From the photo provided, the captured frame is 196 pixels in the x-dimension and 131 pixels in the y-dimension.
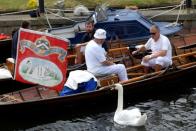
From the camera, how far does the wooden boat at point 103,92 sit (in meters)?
13.6

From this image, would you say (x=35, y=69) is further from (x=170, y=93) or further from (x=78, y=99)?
(x=170, y=93)

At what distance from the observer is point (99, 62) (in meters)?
14.6

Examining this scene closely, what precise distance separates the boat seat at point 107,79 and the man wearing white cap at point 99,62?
106 mm

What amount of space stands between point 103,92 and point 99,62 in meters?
0.84

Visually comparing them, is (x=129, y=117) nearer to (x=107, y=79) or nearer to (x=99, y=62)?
(x=107, y=79)

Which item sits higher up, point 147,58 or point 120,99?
point 147,58

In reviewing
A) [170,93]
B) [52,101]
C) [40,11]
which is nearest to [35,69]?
[52,101]

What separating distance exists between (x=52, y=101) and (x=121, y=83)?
1.87 metres

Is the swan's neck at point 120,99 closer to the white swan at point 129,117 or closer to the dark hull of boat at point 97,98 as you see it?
the white swan at point 129,117

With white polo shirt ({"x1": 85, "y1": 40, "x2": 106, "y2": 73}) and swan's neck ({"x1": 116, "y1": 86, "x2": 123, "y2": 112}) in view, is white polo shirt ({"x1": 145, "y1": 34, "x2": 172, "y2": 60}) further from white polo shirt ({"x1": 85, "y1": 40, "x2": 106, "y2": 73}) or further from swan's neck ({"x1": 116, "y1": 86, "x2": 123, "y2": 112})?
swan's neck ({"x1": 116, "y1": 86, "x2": 123, "y2": 112})

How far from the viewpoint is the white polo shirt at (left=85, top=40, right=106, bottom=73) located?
1444cm

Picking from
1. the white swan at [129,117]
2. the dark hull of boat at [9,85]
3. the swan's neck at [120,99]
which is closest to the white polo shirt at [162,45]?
the swan's neck at [120,99]

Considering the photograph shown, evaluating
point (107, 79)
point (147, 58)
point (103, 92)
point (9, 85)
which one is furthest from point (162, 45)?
point (9, 85)

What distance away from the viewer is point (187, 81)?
1587 centimetres
